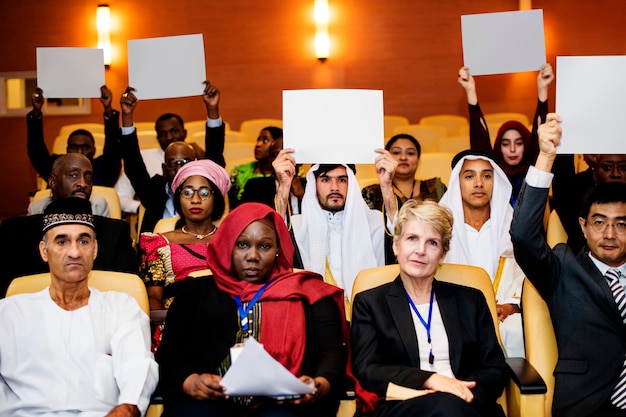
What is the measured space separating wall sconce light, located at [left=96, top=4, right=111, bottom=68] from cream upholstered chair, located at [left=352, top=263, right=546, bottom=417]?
20.5ft

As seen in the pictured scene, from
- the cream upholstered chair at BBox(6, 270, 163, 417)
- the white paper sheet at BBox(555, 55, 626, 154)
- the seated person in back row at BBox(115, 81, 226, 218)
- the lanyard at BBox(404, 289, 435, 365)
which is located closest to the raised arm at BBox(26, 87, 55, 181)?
the seated person in back row at BBox(115, 81, 226, 218)

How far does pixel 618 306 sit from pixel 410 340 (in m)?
0.84

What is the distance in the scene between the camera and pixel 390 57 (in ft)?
28.6

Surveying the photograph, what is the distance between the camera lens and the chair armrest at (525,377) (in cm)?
271

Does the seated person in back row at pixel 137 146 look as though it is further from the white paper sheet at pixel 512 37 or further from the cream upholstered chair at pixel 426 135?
the cream upholstered chair at pixel 426 135

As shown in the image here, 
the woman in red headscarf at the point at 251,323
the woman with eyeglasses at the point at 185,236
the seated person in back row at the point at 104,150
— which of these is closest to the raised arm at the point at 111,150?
the seated person in back row at the point at 104,150

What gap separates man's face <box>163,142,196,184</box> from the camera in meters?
4.81

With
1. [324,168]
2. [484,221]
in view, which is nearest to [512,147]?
[484,221]

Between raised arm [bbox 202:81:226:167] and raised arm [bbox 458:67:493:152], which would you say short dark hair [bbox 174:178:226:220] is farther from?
raised arm [bbox 458:67:493:152]

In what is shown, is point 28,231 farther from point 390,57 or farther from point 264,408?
point 390,57

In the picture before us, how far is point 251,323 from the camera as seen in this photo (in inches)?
118

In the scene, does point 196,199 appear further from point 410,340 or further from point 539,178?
point 539,178

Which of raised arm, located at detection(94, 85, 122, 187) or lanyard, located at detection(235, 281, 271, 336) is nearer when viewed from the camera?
lanyard, located at detection(235, 281, 271, 336)

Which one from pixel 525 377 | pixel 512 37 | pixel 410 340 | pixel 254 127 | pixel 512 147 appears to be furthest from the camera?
pixel 254 127
